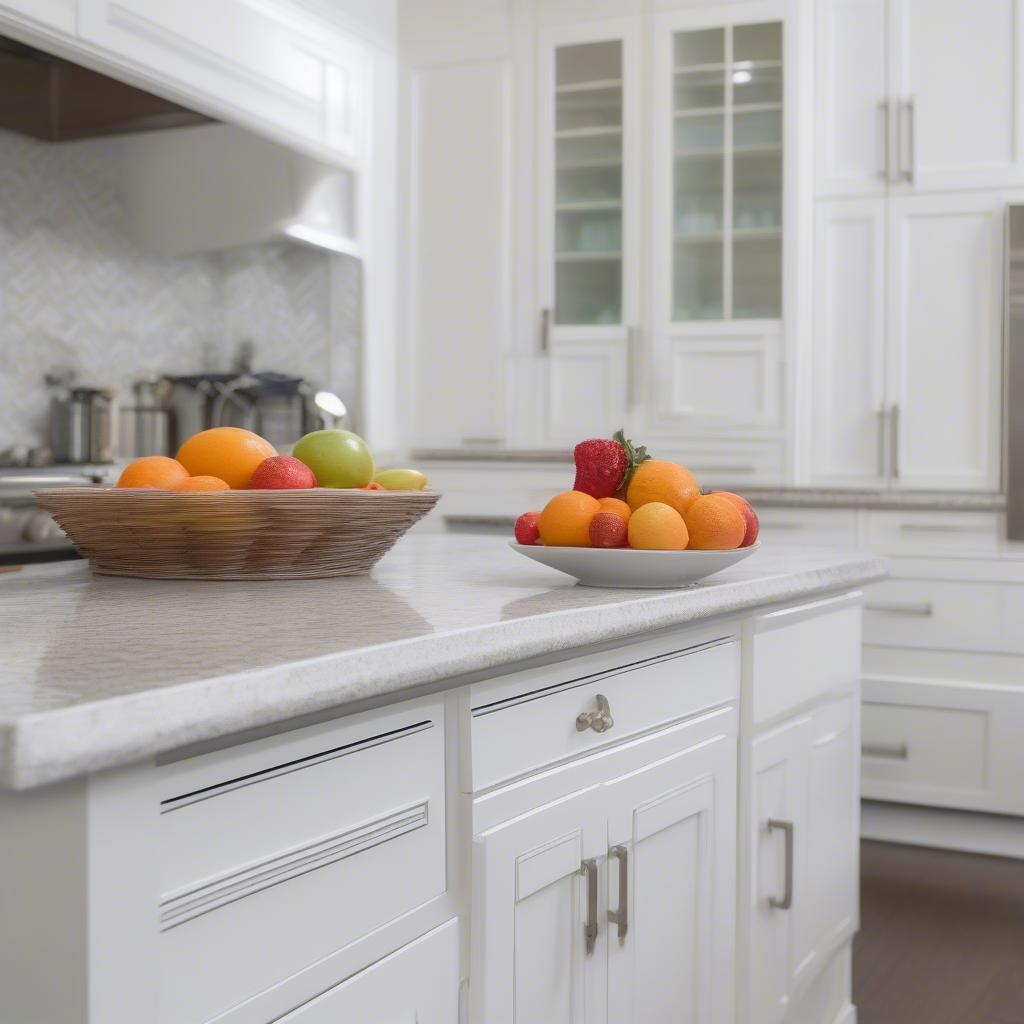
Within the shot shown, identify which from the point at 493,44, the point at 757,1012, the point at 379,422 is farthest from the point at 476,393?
the point at 757,1012

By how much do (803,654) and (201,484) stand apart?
0.88m

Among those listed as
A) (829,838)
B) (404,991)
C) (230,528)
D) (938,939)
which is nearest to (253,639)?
(404,991)

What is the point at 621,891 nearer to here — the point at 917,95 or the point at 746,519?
the point at 746,519

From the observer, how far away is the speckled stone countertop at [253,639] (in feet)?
1.96

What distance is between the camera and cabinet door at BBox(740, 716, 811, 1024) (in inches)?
58.9

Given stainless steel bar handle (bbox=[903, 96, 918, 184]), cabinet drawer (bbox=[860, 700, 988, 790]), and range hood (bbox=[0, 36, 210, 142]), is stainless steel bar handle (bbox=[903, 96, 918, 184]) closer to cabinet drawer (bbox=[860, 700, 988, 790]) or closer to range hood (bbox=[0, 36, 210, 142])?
cabinet drawer (bbox=[860, 700, 988, 790])

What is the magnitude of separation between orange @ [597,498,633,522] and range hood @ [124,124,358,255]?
8.18 ft

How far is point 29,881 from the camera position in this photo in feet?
2.04

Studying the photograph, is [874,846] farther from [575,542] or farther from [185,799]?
[185,799]

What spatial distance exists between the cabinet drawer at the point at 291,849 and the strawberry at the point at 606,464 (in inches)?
17.6

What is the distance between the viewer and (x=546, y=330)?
379 centimetres

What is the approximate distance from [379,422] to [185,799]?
10.8 ft

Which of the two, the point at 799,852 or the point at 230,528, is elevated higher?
the point at 230,528

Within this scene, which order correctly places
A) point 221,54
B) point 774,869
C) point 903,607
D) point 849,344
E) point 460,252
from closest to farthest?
point 774,869 < point 221,54 < point 903,607 < point 849,344 < point 460,252
